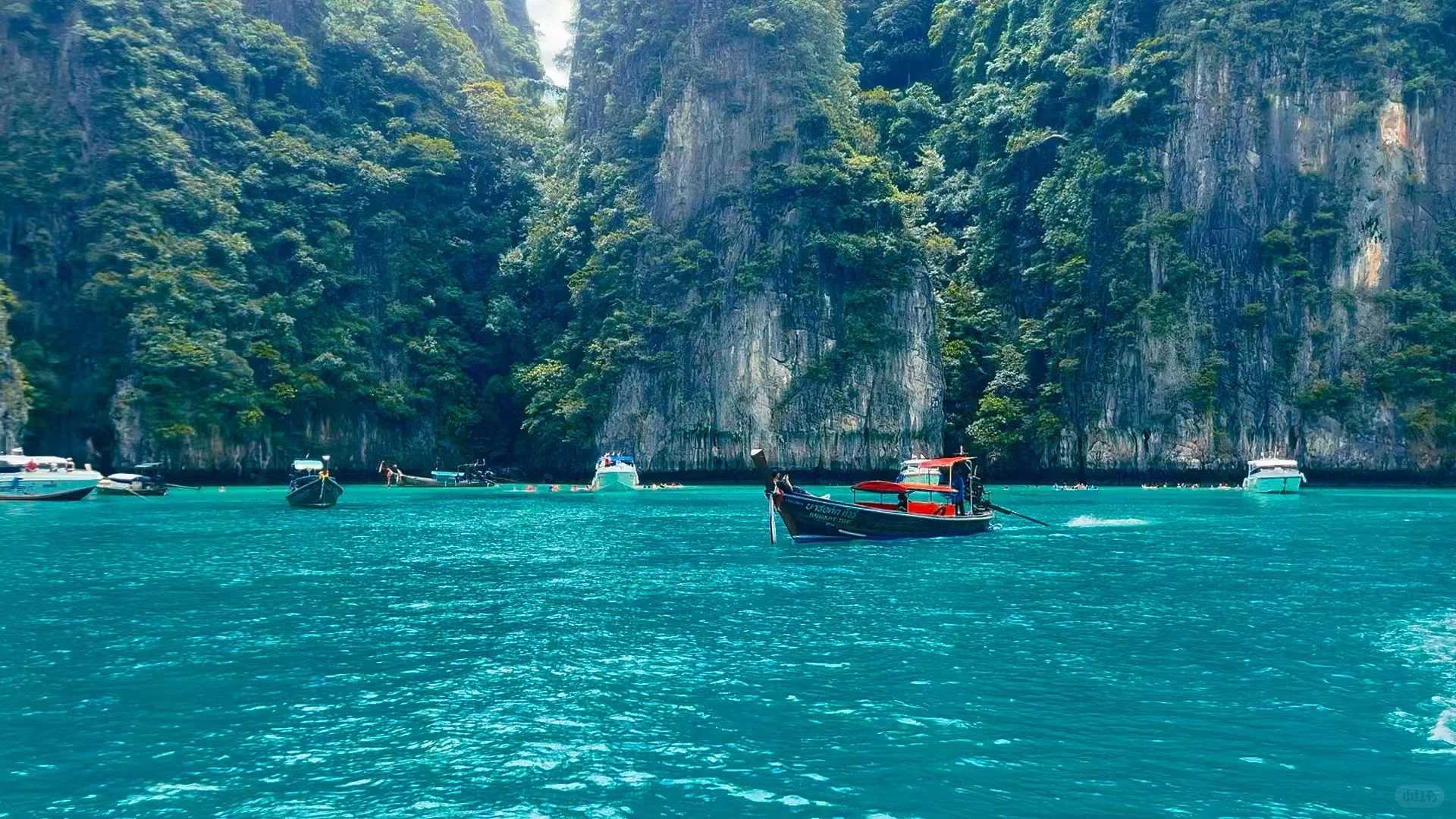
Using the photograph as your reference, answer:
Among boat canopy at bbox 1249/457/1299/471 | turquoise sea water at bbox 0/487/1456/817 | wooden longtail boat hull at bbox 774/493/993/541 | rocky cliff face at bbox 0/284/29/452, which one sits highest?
rocky cliff face at bbox 0/284/29/452

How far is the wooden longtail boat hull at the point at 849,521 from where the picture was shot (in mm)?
28172

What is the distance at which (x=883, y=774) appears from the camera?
919 centimetres

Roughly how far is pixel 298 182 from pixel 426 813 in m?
70.5

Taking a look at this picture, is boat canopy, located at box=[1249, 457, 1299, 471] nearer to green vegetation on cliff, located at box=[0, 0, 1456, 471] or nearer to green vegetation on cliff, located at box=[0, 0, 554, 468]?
green vegetation on cliff, located at box=[0, 0, 1456, 471]

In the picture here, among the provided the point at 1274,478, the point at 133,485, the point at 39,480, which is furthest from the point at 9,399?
the point at 1274,478

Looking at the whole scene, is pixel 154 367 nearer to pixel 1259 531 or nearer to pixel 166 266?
pixel 166 266

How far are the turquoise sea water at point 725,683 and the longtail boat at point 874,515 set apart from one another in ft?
8.94

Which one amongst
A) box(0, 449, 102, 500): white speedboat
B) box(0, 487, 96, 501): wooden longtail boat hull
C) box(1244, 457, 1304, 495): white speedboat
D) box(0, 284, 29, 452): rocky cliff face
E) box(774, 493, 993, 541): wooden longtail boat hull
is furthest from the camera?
box(1244, 457, 1304, 495): white speedboat

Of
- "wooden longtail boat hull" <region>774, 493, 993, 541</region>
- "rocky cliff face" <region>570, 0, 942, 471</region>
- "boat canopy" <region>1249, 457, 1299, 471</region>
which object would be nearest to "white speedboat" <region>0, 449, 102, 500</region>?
"rocky cliff face" <region>570, 0, 942, 471</region>

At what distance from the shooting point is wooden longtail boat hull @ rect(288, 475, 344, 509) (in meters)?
43.1

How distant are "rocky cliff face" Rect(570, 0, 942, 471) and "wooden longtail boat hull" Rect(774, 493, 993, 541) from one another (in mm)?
33585

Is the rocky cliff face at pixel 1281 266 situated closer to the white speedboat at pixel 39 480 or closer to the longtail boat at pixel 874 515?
the longtail boat at pixel 874 515

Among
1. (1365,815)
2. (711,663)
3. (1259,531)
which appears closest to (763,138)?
(1259,531)

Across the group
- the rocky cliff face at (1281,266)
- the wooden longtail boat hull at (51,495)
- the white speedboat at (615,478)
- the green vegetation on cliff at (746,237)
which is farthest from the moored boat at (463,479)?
the rocky cliff face at (1281,266)
